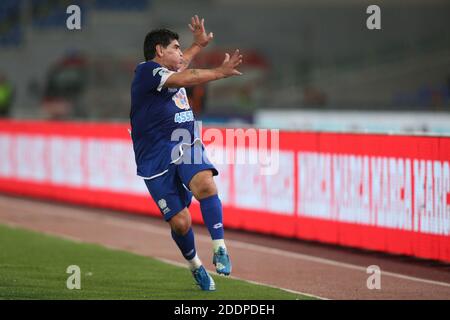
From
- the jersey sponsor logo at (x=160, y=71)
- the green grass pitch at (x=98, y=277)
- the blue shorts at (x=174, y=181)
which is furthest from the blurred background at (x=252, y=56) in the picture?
the jersey sponsor logo at (x=160, y=71)

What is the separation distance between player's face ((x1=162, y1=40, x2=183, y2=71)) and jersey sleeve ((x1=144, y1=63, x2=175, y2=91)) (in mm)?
138

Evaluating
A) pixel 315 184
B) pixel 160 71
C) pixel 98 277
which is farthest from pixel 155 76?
pixel 315 184

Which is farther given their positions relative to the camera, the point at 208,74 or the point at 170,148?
the point at 170,148

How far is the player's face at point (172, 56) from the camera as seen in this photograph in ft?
33.9

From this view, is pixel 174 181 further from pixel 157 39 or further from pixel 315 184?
pixel 315 184

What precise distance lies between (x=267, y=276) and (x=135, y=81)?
287cm

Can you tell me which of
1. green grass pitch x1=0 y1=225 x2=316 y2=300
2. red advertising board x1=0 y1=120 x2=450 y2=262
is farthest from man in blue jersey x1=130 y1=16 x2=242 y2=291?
red advertising board x1=0 y1=120 x2=450 y2=262

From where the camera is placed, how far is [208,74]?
9.77m

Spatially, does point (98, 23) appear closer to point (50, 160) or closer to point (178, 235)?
point (50, 160)

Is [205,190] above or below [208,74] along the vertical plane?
below

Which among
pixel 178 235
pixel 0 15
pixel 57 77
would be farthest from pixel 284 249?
pixel 0 15

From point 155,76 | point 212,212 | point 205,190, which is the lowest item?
point 212,212

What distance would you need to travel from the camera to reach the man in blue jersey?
10.3 metres

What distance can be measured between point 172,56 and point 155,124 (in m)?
0.58
